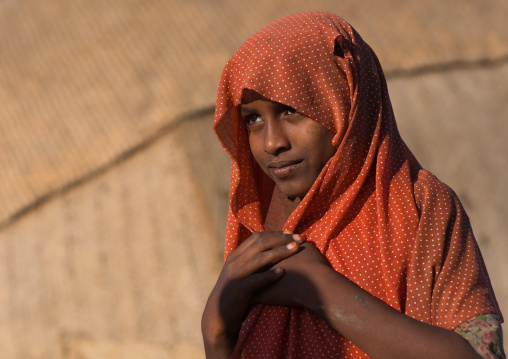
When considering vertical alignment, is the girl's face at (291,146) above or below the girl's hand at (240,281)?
above

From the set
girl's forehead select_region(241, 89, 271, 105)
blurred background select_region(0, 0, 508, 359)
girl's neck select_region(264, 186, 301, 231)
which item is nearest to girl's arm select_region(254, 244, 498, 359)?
girl's neck select_region(264, 186, 301, 231)

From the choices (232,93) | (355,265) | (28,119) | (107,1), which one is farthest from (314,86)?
(107,1)

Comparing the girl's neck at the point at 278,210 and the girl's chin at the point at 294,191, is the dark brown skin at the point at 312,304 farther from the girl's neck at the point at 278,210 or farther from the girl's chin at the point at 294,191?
the girl's neck at the point at 278,210

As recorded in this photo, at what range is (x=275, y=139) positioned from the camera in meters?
1.87

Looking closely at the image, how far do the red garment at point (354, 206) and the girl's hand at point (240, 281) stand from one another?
46mm

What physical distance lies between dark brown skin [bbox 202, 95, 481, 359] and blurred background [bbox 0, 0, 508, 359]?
374 cm

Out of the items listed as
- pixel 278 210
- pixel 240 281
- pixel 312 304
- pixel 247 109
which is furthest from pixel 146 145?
pixel 312 304

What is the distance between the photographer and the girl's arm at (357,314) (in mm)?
1575

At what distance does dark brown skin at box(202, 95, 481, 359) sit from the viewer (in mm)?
1590

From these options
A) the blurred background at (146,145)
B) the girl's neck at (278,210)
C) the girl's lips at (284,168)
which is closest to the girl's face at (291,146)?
the girl's lips at (284,168)

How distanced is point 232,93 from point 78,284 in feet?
13.6

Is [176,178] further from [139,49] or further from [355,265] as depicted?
[355,265]

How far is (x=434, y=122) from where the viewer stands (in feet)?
24.0

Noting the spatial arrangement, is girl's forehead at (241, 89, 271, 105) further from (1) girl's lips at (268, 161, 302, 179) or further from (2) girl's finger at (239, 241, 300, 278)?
(2) girl's finger at (239, 241, 300, 278)
